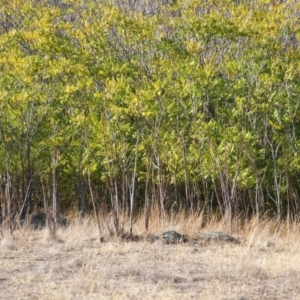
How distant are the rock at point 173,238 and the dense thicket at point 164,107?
2.01 ft

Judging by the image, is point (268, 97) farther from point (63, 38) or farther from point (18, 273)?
point (18, 273)

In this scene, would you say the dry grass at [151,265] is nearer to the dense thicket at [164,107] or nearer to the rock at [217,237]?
the rock at [217,237]

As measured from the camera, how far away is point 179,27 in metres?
13.2

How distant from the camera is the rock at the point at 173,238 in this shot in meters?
11.8

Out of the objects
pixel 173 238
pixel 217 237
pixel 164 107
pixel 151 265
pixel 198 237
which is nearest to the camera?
pixel 151 265

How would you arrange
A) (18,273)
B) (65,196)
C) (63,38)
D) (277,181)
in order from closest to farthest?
(18,273), (63,38), (277,181), (65,196)

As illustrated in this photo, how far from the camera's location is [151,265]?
9898mm

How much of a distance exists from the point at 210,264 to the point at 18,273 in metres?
2.35

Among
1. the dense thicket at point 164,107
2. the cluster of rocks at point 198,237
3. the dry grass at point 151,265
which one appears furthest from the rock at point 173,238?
the dense thicket at point 164,107

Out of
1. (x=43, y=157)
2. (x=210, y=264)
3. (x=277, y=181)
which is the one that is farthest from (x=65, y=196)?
(x=210, y=264)

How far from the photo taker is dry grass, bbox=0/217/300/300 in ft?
27.4

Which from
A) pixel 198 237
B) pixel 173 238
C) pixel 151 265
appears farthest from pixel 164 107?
pixel 151 265

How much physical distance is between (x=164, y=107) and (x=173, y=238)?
240 cm

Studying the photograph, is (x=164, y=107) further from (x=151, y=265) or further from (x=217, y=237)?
(x=151, y=265)
